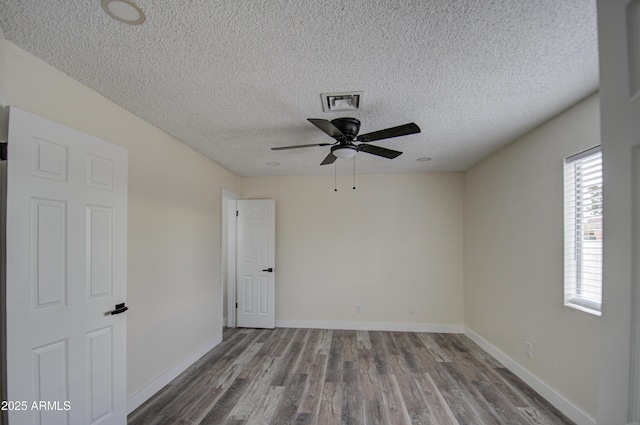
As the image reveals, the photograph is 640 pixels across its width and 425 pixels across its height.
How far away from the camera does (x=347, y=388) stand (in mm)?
2842

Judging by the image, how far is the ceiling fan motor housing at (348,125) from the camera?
232 centimetres

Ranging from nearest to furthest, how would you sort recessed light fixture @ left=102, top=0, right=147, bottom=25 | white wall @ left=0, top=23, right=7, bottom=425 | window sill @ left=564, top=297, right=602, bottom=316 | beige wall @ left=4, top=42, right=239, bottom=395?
recessed light fixture @ left=102, top=0, right=147, bottom=25
white wall @ left=0, top=23, right=7, bottom=425
beige wall @ left=4, top=42, right=239, bottom=395
window sill @ left=564, top=297, right=602, bottom=316

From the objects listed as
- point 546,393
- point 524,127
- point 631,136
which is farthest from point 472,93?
point 546,393

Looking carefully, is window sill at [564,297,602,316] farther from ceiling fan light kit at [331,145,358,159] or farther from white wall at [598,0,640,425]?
ceiling fan light kit at [331,145,358,159]

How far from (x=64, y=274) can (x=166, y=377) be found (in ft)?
5.69

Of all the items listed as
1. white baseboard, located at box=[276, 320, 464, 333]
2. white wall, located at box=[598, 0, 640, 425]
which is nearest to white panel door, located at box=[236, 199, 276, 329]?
white baseboard, located at box=[276, 320, 464, 333]

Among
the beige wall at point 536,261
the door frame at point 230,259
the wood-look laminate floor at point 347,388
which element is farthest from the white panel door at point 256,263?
the beige wall at point 536,261

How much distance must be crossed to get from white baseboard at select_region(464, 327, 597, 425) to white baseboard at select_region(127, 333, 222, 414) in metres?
3.59

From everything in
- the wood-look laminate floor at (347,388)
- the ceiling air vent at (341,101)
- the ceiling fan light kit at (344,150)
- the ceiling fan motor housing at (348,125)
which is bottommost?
the wood-look laminate floor at (347,388)

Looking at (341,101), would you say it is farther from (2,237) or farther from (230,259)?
(230,259)

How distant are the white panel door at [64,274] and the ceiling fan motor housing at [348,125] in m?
1.68

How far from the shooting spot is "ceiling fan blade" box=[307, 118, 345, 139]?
2025mm

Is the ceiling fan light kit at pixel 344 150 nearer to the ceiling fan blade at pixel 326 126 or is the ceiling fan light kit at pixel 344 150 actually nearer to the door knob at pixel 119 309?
the ceiling fan blade at pixel 326 126

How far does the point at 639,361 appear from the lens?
2.17 feet
